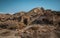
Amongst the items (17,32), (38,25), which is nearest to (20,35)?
(17,32)

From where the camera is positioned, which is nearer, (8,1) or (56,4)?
(56,4)

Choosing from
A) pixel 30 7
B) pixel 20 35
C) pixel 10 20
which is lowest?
pixel 20 35

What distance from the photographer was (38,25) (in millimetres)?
4617

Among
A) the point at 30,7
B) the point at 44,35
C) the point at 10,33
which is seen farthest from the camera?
the point at 30,7

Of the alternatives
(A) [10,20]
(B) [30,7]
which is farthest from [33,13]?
(A) [10,20]

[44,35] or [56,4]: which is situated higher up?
[56,4]

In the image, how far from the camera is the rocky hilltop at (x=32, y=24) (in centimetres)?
435

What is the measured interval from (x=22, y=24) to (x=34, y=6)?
2.15 ft

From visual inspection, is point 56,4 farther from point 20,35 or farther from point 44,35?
point 20,35

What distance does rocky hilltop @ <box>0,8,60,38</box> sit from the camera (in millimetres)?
4352

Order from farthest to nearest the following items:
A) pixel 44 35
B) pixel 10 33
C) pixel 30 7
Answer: pixel 30 7
pixel 10 33
pixel 44 35

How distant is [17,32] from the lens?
15.0 feet

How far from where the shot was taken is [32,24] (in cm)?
467

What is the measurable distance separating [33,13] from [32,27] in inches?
18.0
